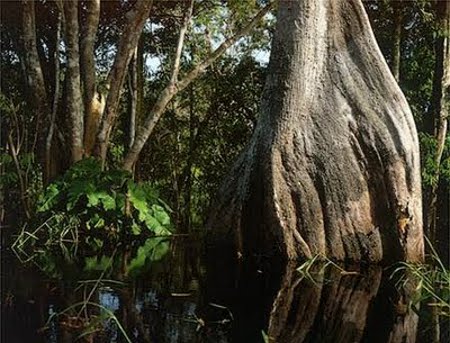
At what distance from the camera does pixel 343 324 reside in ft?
12.2

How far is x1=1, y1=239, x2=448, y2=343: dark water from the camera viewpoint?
3352mm

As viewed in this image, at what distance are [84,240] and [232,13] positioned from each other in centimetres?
466

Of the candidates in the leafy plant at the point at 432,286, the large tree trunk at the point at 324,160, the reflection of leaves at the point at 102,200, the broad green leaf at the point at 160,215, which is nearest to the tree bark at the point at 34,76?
the reflection of leaves at the point at 102,200

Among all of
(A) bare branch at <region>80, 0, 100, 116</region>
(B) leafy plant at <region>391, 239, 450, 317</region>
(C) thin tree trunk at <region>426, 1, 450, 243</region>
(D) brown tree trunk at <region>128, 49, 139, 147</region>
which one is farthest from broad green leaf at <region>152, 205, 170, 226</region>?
(C) thin tree trunk at <region>426, 1, 450, 243</region>

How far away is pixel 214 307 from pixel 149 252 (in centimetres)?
250

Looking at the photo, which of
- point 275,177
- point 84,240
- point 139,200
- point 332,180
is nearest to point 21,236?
point 84,240

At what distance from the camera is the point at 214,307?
398 centimetres

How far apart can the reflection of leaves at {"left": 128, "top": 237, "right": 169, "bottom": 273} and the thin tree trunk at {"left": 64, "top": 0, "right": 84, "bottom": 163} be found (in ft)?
3.91

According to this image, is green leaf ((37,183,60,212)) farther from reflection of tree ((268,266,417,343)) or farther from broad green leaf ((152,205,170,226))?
reflection of tree ((268,266,417,343))

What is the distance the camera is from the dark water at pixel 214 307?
3.35 meters

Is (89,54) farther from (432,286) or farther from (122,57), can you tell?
(432,286)

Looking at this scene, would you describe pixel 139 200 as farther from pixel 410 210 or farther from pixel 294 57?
pixel 410 210

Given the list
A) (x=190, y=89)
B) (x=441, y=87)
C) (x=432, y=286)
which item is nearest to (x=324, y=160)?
(x=432, y=286)

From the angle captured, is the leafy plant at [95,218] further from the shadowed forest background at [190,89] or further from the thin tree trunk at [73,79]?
the shadowed forest background at [190,89]
